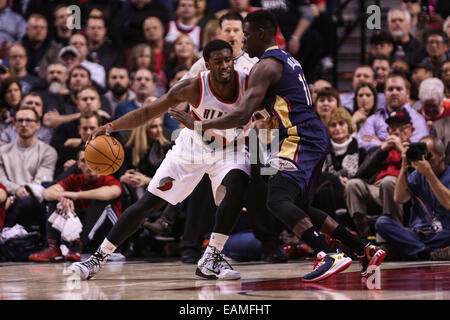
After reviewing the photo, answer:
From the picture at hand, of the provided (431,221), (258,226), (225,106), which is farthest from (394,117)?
(225,106)

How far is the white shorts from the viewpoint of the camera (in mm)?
4992

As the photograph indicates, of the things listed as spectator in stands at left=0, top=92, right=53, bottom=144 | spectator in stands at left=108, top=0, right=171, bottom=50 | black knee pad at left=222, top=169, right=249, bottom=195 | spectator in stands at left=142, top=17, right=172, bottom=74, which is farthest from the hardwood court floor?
spectator in stands at left=108, top=0, right=171, bottom=50

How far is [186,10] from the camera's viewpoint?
10133 mm

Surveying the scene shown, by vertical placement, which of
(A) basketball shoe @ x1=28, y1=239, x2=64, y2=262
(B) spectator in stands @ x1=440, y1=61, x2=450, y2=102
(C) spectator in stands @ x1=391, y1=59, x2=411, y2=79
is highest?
(C) spectator in stands @ x1=391, y1=59, x2=411, y2=79

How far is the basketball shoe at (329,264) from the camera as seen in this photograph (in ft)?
13.7

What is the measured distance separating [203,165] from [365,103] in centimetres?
357

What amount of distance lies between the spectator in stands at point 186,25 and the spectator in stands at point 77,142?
2.46 metres

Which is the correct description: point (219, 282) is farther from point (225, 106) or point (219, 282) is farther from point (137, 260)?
point (137, 260)

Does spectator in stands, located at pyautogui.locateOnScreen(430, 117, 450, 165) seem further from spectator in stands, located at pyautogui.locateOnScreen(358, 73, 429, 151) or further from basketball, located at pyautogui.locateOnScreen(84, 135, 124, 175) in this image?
basketball, located at pyautogui.locateOnScreen(84, 135, 124, 175)

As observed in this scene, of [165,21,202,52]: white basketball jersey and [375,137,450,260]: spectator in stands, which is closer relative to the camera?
[375,137,450,260]: spectator in stands

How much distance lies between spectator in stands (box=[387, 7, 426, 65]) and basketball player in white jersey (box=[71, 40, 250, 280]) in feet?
15.5

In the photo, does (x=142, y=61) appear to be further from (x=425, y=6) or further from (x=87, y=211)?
(x=425, y=6)

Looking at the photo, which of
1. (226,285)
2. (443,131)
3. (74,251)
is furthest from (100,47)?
(226,285)
